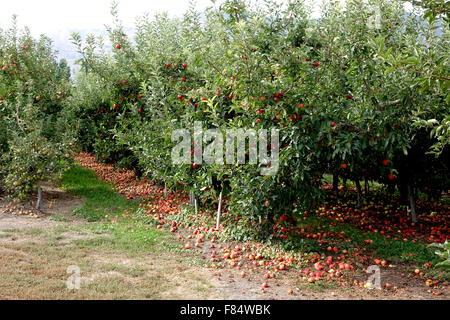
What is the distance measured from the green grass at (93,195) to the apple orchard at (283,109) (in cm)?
56

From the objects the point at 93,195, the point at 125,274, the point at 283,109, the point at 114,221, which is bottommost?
the point at 125,274

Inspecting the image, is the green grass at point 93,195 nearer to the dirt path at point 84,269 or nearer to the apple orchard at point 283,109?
the apple orchard at point 283,109

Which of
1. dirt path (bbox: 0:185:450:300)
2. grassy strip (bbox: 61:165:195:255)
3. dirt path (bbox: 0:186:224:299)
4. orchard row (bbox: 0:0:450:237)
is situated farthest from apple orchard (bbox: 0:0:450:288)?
dirt path (bbox: 0:186:224:299)

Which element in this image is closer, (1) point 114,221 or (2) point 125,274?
(2) point 125,274

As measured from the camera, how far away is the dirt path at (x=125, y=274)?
14.1 ft

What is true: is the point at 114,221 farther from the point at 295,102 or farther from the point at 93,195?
the point at 295,102

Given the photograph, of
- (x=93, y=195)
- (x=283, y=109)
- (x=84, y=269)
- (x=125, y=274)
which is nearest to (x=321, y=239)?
(x=283, y=109)

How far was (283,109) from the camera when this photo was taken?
492 centimetres

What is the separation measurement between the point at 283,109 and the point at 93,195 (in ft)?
21.8

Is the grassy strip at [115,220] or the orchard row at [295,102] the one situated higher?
the orchard row at [295,102]

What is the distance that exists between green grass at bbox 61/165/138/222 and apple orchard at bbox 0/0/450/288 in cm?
56

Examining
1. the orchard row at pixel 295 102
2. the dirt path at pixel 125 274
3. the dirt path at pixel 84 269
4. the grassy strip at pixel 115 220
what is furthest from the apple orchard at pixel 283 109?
the dirt path at pixel 84 269
